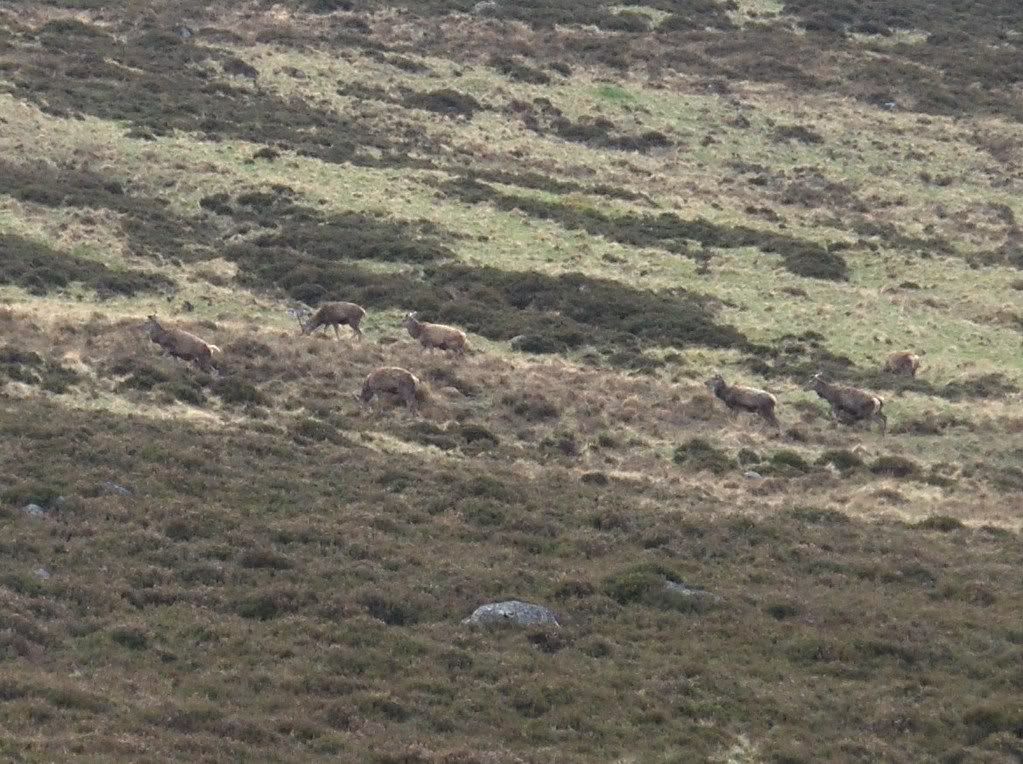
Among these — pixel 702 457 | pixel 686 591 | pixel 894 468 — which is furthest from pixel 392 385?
pixel 686 591

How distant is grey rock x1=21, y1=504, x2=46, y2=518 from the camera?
2312 cm

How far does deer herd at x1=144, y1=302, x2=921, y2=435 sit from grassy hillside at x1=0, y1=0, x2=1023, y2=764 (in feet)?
1.59

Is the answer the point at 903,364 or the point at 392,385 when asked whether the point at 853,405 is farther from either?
the point at 392,385

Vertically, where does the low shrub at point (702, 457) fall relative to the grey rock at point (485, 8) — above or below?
below

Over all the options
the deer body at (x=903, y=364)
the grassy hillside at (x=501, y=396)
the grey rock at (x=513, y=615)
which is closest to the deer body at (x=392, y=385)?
the grassy hillside at (x=501, y=396)

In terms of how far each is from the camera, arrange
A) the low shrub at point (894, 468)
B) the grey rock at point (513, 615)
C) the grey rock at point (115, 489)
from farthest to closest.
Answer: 1. the low shrub at point (894, 468)
2. the grey rock at point (115, 489)
3. the grey rock at point (513, 615)

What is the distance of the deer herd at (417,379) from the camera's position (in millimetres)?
34938

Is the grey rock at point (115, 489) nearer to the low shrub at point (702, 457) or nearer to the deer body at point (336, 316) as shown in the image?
the low shrub at point (702, 457)

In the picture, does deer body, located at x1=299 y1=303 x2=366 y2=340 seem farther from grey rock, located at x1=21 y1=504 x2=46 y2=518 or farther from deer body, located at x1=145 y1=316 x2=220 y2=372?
grey rock, located at x1=21 y1=504 x2=46 y2=518

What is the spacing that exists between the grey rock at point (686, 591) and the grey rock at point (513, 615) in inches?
96.5

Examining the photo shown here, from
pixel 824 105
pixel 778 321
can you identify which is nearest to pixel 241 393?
pixel 778 321

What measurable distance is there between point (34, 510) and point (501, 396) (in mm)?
15221

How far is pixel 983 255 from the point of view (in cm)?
5688

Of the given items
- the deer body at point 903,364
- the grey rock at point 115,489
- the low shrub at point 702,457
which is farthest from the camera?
the deer body at point 903,364
